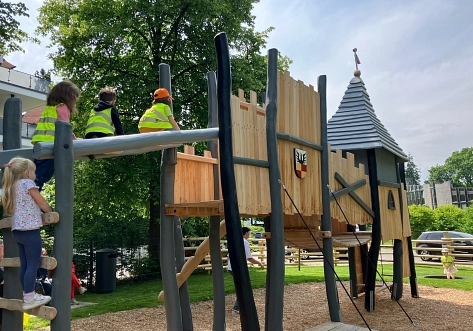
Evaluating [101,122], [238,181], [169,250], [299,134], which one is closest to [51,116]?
[101,122]

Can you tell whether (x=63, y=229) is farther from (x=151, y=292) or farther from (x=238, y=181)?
(x=151, y=292)

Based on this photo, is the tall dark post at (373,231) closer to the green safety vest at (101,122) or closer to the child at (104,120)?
the child at (104,120)

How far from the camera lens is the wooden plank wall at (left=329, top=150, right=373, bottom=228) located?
702 centimetres

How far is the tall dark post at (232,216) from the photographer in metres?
4.37

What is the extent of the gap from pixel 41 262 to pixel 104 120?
1.88 metres

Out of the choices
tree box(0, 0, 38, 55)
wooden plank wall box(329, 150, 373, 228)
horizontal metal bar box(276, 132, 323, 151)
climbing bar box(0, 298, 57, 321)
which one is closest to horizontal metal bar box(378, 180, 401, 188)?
wooden plank wall box(329, 150, 373, 228)

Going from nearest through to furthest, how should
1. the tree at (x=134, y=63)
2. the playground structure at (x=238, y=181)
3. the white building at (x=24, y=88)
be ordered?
the playground structure at (x=238, y=181)
the tree at (x=134, y=63)
the white building at (x=24, y=88)

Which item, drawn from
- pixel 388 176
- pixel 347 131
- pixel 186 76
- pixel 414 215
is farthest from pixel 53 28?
pixel 414 215

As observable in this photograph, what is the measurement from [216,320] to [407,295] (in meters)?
6.57

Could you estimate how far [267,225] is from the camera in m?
6.17

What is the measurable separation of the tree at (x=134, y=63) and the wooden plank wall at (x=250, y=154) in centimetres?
948

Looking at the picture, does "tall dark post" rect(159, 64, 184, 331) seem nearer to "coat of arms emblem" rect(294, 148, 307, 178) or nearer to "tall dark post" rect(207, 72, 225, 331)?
"tall dark post" rect(207, 72, 225, 331)

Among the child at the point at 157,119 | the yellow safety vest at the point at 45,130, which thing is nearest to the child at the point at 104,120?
the child at the point at 157,119

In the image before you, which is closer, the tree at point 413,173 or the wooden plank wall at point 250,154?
the wooden plank wall at point 250,154
